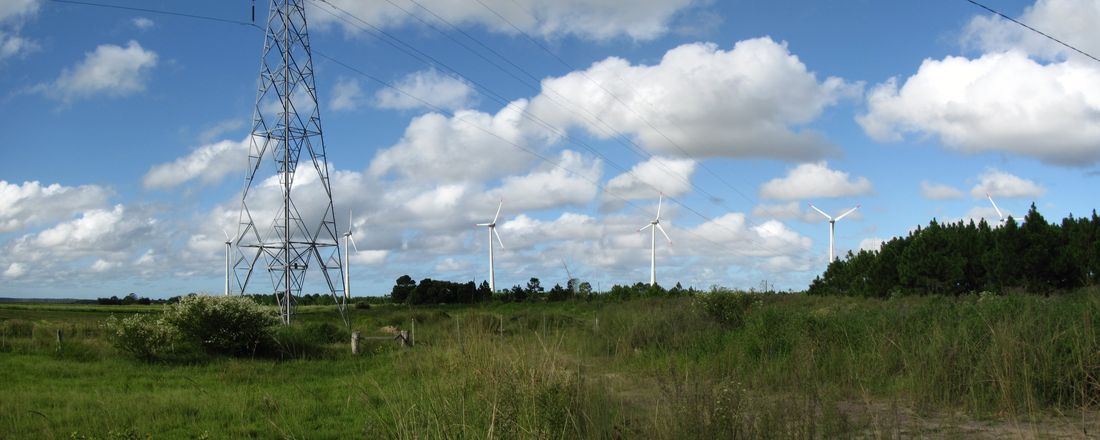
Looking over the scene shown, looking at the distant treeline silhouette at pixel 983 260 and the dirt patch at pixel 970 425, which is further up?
the distant treeline silhouette at pixel 983 260

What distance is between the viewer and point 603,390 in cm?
684

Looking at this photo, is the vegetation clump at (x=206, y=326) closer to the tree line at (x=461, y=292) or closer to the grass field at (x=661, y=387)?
the grass field at (x=661, y=387)

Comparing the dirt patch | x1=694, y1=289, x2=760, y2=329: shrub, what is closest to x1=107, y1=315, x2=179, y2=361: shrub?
x1=694, y1=289, x2=760, y2=329: shrub

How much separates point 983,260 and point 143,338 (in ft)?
118

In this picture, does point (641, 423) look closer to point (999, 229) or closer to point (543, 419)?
point (543, 419)

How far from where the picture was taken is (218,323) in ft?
75.3

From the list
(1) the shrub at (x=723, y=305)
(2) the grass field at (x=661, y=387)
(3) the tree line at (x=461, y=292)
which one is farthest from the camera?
(3) the tree line at (x=461, y=292)

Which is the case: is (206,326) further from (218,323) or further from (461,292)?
(461,292)

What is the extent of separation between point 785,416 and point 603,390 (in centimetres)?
193

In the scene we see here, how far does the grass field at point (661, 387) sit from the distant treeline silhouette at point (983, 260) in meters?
21.8

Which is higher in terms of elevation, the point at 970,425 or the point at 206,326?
the point at 206,326

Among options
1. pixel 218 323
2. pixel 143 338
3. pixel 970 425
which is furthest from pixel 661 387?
pixel 218 323

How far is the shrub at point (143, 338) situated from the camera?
70.0 feet

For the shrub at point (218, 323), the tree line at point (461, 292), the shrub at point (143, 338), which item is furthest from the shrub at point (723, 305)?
the tree line at point (461, 292)
